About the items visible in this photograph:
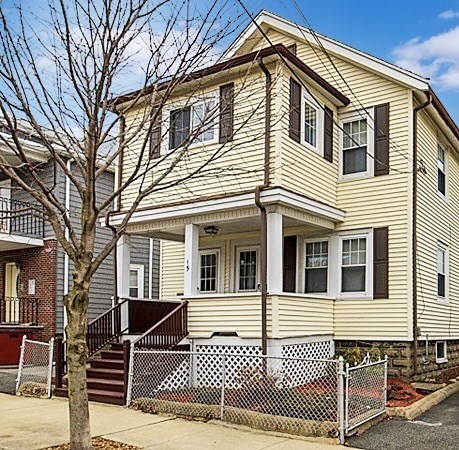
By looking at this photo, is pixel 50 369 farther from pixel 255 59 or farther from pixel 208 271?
pixel 255 59

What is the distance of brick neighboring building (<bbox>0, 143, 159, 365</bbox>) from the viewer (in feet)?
58.3

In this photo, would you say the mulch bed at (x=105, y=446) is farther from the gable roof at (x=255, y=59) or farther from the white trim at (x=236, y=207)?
the gable roof at (x=255, y=59)

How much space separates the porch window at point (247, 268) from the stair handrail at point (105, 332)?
326cm

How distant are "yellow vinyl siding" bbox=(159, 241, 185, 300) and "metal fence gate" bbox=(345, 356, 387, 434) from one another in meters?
7.94

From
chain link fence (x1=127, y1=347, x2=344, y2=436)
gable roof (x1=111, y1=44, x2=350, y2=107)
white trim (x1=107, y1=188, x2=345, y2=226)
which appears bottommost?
chain link fence (x1=127, y1=347, x2=344, y2=436)

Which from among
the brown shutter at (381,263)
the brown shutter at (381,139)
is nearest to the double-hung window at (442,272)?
the brown shutter at (381,263)

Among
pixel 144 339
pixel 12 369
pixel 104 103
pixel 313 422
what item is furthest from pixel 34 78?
pixel 12 369

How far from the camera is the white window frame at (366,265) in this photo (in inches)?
538

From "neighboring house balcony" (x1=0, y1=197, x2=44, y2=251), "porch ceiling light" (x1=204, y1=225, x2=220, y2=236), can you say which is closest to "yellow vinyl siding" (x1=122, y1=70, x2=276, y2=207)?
"porch ceiling light" (x1=204, y1=225, x2=220, y2=236)

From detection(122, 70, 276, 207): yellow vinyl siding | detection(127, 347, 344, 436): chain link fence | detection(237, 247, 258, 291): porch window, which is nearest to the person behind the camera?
detection(127, 347, 344, 436): chain link fence

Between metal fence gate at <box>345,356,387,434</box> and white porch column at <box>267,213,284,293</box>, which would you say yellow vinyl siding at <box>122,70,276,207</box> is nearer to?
white porch column at <box>267,213,284,293</box>

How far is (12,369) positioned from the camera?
53.2 ft

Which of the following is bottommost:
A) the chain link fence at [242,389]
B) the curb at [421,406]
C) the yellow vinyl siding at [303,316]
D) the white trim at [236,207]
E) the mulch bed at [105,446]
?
the curb at [421,406]

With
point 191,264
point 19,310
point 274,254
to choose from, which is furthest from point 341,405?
point 19,310
